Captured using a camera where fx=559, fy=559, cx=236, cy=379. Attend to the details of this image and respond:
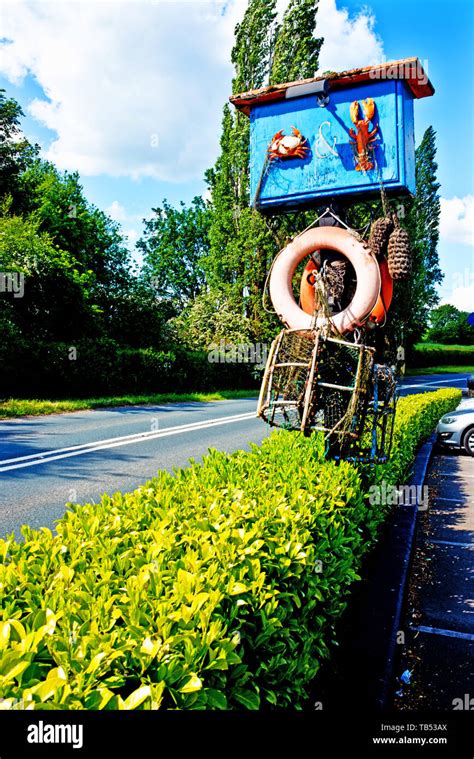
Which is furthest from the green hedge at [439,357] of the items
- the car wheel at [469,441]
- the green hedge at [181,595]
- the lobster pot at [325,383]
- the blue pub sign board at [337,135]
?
the green hedge at [181,595]

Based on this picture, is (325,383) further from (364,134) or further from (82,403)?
(82,403)

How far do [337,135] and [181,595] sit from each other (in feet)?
12.6

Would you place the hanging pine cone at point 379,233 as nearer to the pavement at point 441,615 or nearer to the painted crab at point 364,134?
the painted crab at point 364,134

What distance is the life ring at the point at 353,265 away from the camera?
400cm

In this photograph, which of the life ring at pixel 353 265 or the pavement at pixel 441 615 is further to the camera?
the life ring at pixel 353 265

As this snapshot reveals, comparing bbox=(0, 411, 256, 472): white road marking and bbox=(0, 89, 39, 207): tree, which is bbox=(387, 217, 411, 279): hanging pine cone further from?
bbox=(0, 89, 39, 207): tree

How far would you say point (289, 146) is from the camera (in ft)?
15.2

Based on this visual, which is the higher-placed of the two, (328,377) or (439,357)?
(439,357)

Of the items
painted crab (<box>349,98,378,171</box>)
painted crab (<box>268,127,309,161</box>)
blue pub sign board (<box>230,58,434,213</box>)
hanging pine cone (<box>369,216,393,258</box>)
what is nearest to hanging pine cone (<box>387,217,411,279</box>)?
hanging pine cone (<box>369,216,393,258</box>)

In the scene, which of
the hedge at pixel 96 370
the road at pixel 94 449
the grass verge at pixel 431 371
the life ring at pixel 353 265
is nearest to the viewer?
the life ring at pixel 353 265

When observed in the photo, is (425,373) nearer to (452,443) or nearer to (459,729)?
(452,443)

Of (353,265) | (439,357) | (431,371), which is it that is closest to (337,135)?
(353,265)

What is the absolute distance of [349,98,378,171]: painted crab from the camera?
14.4ft

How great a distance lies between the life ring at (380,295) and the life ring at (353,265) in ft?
0.41
